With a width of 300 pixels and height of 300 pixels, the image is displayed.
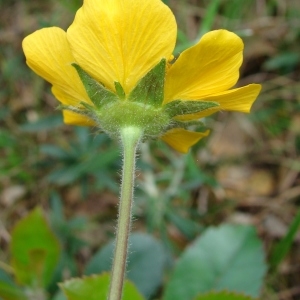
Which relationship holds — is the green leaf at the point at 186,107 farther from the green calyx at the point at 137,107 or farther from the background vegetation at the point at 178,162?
the background vegetation at the point at 178,162

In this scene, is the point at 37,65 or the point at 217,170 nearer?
the point at 37,65

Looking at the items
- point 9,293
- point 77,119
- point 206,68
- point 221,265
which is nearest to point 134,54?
point 206,68

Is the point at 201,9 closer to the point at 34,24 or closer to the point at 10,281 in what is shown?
the point at 34,24

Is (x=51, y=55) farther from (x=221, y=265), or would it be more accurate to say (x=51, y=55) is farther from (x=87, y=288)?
(x=221, y=265)

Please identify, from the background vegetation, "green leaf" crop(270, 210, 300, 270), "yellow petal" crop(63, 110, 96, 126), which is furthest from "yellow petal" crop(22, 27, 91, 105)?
"green leaf" crop(270, 210, 300, 270)

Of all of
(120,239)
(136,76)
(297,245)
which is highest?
(136,76)

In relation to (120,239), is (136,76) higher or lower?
higher

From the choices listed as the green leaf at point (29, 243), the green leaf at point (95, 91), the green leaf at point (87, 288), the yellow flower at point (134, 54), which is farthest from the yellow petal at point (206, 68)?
the green leaf at point (29, 243)

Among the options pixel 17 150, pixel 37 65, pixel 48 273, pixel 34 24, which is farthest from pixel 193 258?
pixel 34 24
